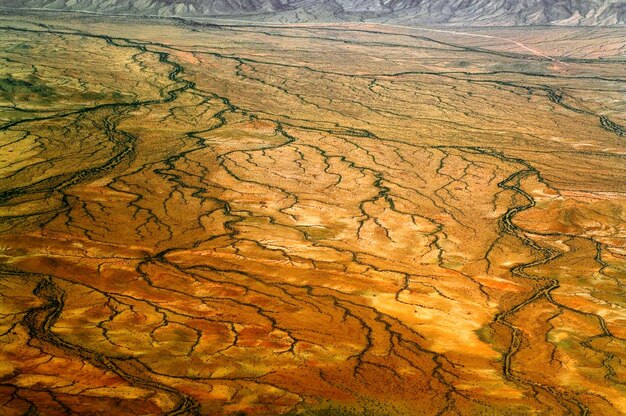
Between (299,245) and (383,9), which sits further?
(383,9)

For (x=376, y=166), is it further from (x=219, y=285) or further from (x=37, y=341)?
Answer: (x=37, y=341)

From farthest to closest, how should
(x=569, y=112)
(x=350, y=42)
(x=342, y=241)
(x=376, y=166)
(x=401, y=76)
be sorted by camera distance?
(x=350, y=42) → (x=401, y=76) → (x=569, y=112) → (x=376, y=166) → (x=342, y=241)

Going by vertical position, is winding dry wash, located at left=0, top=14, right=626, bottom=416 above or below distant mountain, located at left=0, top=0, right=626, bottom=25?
below

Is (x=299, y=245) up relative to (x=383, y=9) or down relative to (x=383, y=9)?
down

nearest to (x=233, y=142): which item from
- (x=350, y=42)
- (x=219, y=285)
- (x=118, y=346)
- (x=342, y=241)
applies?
(x=342, y=241)
